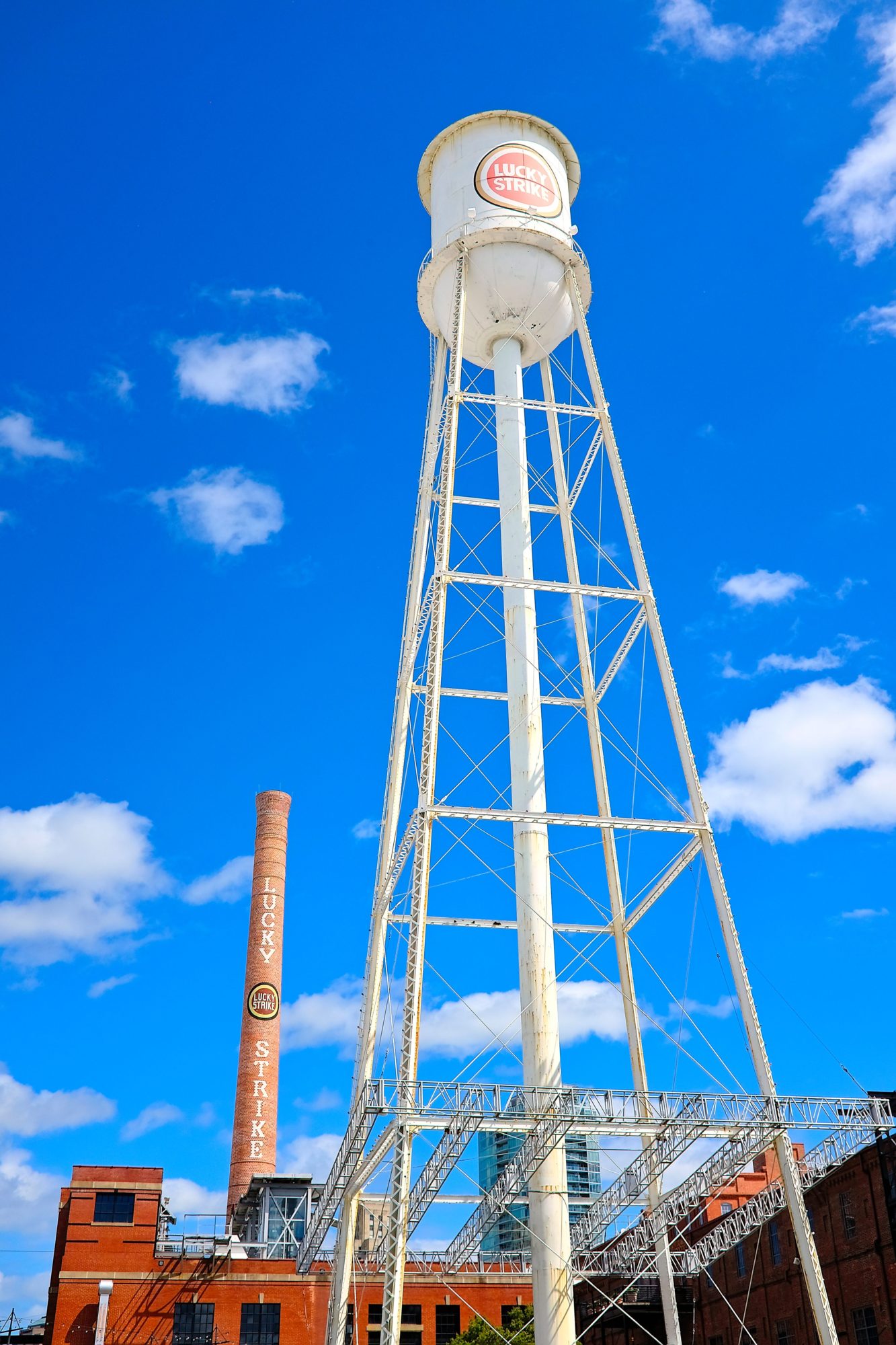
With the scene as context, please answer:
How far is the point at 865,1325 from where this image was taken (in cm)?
3216

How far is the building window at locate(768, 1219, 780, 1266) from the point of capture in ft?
125

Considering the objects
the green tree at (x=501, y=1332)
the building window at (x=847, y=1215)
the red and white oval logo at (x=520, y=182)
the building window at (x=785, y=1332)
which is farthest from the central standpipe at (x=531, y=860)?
the building window at (x=785, y=1332)

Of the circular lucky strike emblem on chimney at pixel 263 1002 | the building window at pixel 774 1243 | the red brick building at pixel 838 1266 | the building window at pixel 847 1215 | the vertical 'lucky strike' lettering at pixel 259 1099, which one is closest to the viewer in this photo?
the red brick building at pixel 838 1266

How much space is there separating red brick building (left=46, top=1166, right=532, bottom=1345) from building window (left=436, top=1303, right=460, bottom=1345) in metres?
0.03

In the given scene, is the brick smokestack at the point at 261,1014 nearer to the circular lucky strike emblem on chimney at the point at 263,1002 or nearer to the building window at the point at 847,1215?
the circular lucky strike emblem on chimney at the point at 263,1002

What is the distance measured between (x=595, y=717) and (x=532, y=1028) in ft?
20.7

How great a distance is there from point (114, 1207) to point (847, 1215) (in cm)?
2246

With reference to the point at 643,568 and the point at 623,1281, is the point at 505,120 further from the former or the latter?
the point at 623,1281

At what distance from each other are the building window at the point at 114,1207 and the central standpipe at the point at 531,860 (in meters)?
24.3

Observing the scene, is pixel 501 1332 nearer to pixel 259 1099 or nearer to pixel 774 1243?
pixel 774 1243

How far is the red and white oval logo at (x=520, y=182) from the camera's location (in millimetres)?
25422

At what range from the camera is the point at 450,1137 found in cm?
1805

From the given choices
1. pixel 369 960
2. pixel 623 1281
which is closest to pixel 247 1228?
pixel 623 1281

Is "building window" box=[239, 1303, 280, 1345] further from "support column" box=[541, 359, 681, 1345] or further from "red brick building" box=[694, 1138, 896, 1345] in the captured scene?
"support column" box=[541, 359, 681, 1345]
